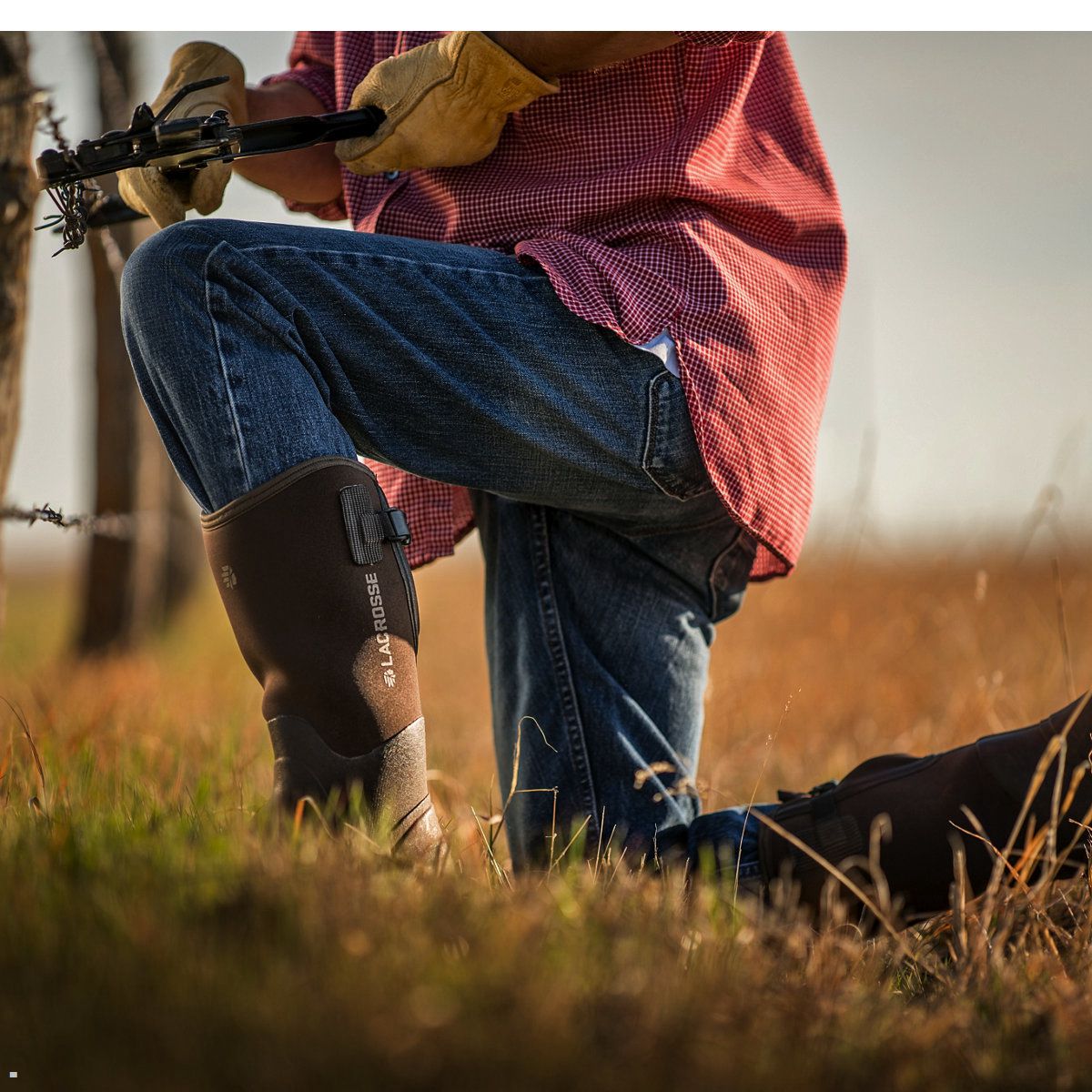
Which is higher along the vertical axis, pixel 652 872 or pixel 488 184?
pixel 488 184

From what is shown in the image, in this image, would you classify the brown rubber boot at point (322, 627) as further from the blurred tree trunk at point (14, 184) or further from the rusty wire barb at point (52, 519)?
the blurred tree trunk at point (14, 184)

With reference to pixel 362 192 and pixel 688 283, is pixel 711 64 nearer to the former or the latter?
pixel 688 283

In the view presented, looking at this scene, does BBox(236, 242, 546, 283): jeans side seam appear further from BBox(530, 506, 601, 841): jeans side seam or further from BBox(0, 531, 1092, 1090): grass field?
BBox(0, 531, 1092, 1090): grass field

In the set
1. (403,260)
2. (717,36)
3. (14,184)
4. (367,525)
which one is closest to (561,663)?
(367,525)

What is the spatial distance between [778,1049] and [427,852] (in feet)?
1.78

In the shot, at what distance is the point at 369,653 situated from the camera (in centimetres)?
134

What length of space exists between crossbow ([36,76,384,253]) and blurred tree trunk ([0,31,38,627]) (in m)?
0.60

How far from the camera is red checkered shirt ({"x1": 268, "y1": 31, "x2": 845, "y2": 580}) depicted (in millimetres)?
1559

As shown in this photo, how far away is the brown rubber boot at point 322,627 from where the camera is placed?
1.32m

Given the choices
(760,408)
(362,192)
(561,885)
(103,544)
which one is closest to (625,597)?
(760,408)

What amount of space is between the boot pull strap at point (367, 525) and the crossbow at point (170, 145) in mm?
524

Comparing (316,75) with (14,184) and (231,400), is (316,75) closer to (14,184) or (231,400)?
(14,184)

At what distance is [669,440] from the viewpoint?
155cm

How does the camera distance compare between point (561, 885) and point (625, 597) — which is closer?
point (561, 885)
